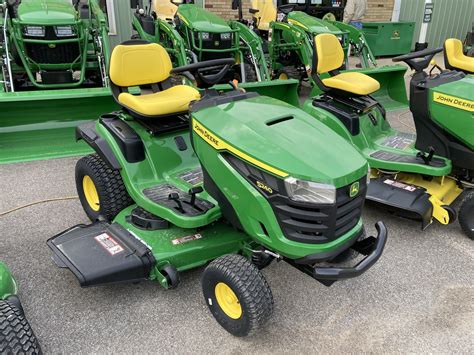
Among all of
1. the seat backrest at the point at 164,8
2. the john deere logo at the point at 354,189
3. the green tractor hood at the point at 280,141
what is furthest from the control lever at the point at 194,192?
the seat backrest at the point at 164,8

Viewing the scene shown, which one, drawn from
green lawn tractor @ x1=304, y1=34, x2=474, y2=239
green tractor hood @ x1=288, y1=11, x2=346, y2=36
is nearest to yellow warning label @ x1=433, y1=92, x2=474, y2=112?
green lawn tractor @ x1=304, y1=34, x2=474, y2=239

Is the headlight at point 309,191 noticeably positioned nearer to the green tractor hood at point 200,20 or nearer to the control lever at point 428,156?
the control lever at point 428,156

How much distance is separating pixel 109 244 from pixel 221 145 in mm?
826

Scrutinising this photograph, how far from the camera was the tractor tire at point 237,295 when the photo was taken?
199 cm

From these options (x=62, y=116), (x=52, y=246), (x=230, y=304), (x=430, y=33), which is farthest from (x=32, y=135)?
(x=430, y=33)

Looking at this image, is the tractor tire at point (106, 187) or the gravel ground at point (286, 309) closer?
the gravel ground at point (286, 309)

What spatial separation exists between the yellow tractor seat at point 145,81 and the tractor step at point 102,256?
792 mm

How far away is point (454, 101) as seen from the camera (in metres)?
3.07

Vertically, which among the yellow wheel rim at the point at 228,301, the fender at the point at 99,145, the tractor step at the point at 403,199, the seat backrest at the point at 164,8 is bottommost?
the yellow wheel rim at the point at 228,301

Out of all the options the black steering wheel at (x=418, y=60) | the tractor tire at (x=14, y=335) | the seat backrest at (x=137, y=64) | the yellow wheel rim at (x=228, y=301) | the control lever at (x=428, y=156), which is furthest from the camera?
the black steering wheel at (x=418, y=60)

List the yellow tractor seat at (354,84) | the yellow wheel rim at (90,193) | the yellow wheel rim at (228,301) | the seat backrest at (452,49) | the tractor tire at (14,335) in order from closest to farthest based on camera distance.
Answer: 1. the tractor tire at (14,335)
2. the yellow wheel rim at (228,301)
3. the yellow wheel rim at (90,193)
4. the yellow tractor seat at (354,84)
5. the seat backrest at (452,49)

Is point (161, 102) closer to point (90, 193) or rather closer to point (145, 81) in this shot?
point (145, 81)

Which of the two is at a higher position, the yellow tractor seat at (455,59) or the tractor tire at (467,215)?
the yellow tractor seat at (455,59)

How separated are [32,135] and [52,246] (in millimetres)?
1997
